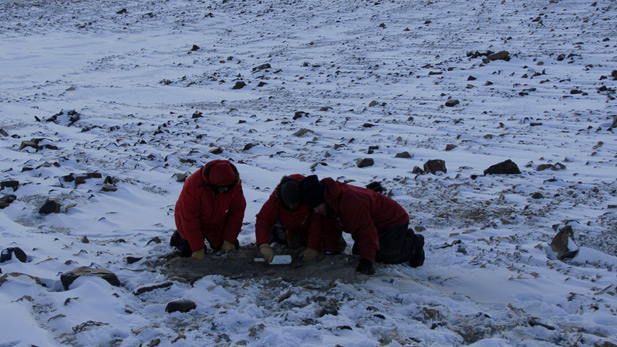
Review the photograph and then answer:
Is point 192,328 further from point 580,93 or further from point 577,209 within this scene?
point 580,93

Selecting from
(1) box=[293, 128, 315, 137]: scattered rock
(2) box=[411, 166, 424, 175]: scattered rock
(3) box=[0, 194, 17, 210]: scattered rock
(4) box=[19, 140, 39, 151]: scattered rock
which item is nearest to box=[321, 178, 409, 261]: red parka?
(2) box=[411, 166, 424, 175]: scattered rock

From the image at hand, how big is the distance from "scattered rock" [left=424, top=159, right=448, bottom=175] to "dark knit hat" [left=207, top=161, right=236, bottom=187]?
11.5 ft

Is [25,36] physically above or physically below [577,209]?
above

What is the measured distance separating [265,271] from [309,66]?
38.5 ft

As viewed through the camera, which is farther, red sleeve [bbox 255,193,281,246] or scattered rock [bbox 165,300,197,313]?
red sleeve [bbox 255,193,281,246]

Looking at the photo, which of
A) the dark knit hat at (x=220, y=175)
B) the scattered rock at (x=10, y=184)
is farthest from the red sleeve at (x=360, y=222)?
the scattered rock at (x=10, y=184)

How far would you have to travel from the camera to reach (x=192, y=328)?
11.2 feet

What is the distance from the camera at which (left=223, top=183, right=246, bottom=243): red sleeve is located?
478 cm

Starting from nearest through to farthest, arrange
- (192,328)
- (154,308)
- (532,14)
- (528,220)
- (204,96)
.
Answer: (192,328) < (154,308) < (528,220) < (204,96) < (532,14)

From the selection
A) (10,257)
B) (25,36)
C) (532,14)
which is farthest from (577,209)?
(25,36)

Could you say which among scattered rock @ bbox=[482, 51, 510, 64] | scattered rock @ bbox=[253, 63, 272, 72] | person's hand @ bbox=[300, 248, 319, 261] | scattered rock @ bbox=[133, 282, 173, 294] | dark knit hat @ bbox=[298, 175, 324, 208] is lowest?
person's hand @ bbox=[300, 248, 319, 261]

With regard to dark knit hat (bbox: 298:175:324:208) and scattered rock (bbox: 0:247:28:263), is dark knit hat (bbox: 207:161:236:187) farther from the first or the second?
scattered rock (bbox: 0:247:28:263)

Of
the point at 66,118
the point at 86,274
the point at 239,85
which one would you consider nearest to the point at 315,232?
the point at 86,274

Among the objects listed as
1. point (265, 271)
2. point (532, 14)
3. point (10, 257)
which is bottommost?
point (265, 271)
